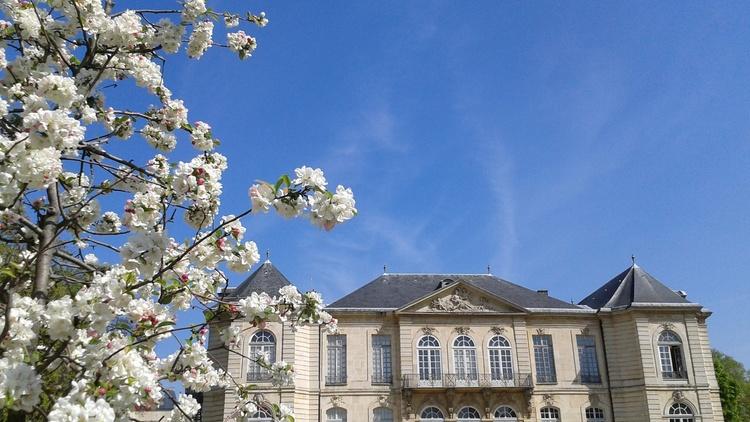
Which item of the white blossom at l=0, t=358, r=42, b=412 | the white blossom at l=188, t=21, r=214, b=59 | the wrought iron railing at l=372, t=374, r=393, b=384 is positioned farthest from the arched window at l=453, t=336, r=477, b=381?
the white blossom at l=0, t=358, r=42, b=412

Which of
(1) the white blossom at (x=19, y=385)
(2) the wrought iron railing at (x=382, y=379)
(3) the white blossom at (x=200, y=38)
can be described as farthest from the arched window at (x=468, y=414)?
(1) the white blossom at (x=19, y=385)

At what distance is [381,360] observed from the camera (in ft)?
70.8

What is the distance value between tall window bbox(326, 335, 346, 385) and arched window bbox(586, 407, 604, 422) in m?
8.24

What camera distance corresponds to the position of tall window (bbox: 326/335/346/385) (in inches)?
837

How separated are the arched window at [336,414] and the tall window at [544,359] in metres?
6.64

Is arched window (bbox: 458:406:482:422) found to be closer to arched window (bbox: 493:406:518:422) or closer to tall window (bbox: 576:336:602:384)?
arched window (bbox: 493:406:518:422)

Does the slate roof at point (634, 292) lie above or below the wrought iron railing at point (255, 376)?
above

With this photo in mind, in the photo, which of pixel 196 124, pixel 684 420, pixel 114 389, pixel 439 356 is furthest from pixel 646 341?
pixel 114 389

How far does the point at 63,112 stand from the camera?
11.0 ft

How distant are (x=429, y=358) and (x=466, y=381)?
1415mm

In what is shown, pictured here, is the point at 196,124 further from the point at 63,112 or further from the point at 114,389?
the point at 114,389

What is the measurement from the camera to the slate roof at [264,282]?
71.6 ft

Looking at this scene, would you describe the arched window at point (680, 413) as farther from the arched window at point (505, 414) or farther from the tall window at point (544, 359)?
the arched window at point (505, 414)

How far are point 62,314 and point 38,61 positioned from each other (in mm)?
2353
